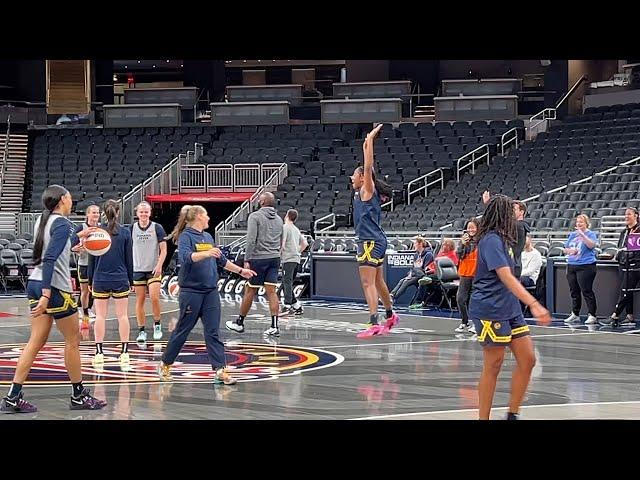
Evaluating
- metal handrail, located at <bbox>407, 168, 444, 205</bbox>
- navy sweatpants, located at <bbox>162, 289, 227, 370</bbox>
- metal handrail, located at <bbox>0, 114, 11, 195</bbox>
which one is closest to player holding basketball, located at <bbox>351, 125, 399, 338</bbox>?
navy sweatpants, located at <bbox>162, 289, 227, 370</bbox>

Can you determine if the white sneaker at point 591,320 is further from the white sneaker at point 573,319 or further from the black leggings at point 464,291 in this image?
the black leggings at point 464,291

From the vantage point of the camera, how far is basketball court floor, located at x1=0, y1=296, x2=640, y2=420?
9.78 metres

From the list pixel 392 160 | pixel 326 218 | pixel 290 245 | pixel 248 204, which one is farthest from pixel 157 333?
pixel 392 160

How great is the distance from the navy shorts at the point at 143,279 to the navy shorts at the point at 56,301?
498 centimetres

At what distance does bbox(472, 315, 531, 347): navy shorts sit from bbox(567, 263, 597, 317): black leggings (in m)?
9.72

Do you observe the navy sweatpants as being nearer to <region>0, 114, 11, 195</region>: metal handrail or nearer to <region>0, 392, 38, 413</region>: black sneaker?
<region>0, 392, 38, 413</region>: black sneaker

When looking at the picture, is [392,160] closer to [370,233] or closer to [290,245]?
[290,245]

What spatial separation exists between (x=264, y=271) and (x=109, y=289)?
3.01m

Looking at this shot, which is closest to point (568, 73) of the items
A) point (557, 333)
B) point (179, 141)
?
point (179, 141)

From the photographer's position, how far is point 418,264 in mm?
20938

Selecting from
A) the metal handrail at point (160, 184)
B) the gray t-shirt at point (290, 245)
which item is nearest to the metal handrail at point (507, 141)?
the metal handrail at point (160, 184)
